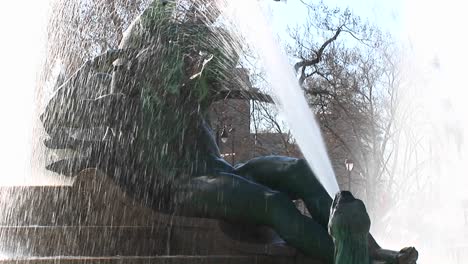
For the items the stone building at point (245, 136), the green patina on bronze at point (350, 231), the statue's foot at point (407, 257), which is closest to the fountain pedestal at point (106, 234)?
the statue's foot at point (407, 257)

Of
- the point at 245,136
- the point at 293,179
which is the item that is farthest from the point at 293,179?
the point at 245,136

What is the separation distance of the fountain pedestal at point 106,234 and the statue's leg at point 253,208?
0.14m

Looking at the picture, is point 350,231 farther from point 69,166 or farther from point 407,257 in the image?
point 69,166

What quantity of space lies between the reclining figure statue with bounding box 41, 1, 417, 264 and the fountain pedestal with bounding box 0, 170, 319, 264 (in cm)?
12

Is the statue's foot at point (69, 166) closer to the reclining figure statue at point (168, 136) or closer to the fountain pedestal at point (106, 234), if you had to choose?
the reclining figure statue at point (168, 136)

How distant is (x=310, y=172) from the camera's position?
5848 millimetres

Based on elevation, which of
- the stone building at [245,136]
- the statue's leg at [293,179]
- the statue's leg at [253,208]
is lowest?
the statue's leg at [253,208]

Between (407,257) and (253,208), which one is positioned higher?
(253,208)

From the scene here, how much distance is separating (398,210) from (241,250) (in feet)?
67.9

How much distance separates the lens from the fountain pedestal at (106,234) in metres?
5.59

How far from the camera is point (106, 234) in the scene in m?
5.89

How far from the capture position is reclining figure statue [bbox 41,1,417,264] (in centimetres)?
561

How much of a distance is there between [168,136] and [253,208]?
39.7 inches

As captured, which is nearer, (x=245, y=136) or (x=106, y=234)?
(x=106, y=234)
